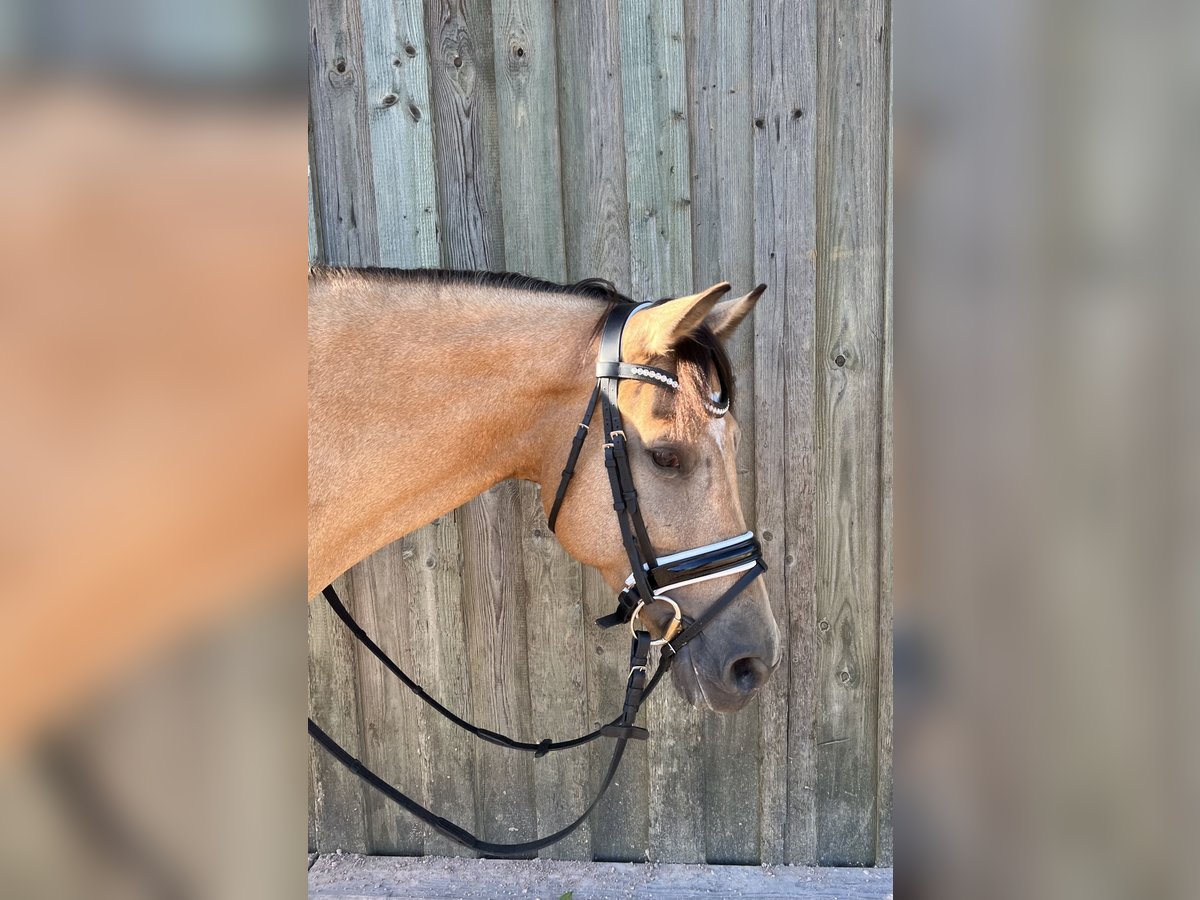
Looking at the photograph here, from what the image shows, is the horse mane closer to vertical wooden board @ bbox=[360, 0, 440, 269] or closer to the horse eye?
the horse eye

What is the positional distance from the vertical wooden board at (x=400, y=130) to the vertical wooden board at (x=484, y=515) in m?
0.04

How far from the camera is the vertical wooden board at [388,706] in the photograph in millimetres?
2441

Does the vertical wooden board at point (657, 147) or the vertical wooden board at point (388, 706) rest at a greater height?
the vertical wooden board at point (657, 147)

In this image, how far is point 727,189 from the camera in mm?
2225

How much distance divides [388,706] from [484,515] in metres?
0.75

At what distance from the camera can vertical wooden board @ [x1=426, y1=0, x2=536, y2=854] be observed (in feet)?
7.42
